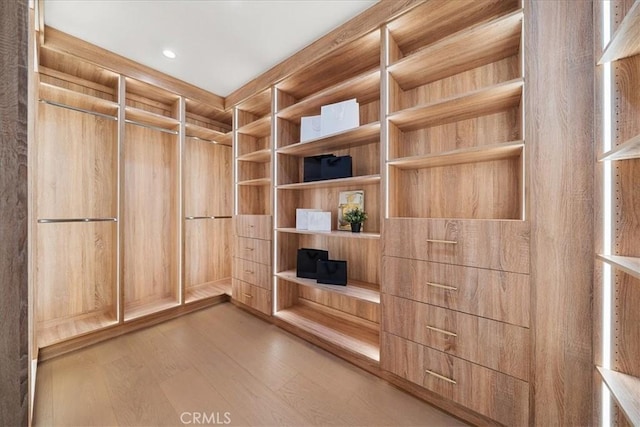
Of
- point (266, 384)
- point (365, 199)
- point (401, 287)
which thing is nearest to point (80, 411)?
point (266, 384)

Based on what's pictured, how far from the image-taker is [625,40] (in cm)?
85

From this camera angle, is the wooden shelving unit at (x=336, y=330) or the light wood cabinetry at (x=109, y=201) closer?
the wooden shelving unit at (x=336, y=330)

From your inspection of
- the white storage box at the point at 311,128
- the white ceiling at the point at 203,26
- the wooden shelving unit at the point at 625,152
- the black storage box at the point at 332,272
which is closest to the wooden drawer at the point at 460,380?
the black storage box at the point at 332,272

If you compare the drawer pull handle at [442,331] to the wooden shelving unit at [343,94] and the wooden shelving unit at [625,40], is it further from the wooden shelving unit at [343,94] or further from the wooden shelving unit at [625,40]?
the wooden shelving unit at [343,94]

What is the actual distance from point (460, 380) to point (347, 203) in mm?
1342

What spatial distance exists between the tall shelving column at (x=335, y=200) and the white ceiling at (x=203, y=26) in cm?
22

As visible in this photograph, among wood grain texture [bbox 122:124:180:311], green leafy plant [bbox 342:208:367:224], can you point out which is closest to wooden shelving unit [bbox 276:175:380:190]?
green leafy plant [bbox 342:208:367:224]

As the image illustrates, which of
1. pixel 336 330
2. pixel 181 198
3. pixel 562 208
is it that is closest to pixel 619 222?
pixel 562 208

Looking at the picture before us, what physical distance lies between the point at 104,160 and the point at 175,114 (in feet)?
2.64

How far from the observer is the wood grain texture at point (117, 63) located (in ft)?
5.74

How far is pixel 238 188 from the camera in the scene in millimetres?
2732

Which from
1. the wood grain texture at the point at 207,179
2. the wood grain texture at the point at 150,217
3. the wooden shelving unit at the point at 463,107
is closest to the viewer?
the wooden shelving unit at the point at 463,107

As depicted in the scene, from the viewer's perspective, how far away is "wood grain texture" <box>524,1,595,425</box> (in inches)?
40.4

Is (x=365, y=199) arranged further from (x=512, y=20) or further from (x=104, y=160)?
(x=104, y=160)
